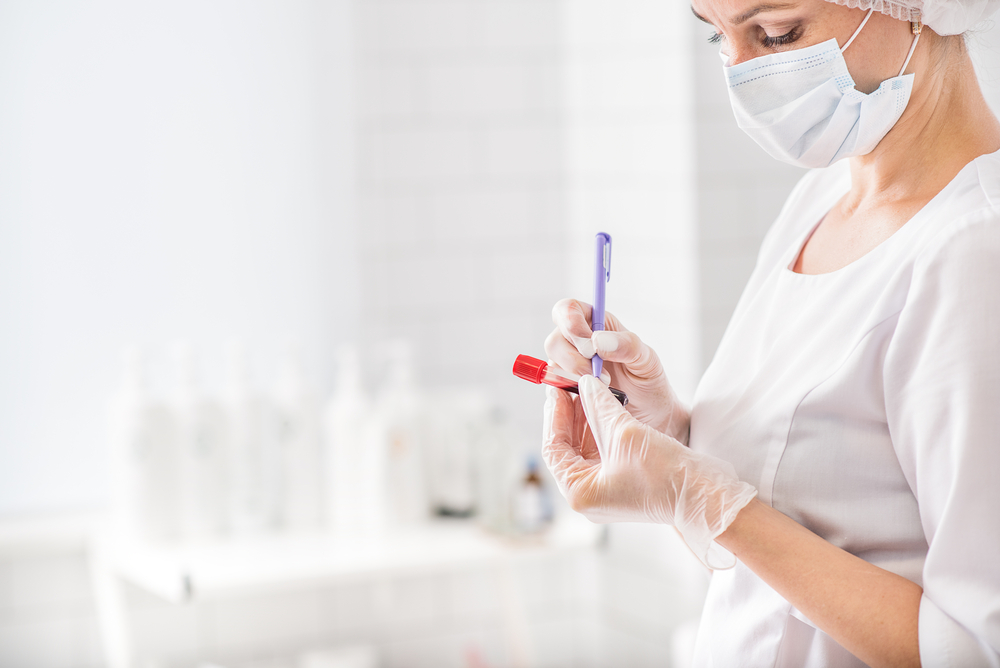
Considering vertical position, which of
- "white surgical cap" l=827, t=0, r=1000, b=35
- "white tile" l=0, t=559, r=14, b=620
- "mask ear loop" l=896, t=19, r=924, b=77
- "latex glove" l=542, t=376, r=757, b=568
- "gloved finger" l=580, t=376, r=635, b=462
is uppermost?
"white surgical cap" l=827, t=0, r=1000, b=35

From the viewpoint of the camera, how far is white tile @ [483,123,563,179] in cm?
204

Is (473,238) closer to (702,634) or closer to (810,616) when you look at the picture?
(702,634)

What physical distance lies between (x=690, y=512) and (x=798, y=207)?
0.40m

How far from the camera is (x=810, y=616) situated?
685 mm

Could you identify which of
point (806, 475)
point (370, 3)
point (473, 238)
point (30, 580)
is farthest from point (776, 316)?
point (30, 580)

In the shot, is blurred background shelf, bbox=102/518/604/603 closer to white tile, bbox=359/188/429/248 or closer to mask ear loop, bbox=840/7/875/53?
white tile, bbox=359/188/429/248

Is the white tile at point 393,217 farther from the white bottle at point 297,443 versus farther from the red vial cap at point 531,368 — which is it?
the red vial cap at point 531,368

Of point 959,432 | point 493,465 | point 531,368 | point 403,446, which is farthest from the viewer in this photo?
point 493,465

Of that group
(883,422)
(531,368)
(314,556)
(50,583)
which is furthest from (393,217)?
(883,422)

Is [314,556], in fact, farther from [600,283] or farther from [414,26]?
[414,26]

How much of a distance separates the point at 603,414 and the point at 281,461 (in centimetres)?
112

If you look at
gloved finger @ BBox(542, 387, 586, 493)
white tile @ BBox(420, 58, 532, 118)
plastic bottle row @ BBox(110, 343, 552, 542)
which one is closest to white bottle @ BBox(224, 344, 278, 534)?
plastic bottle row @ BBox(110, 343, 552, 542)

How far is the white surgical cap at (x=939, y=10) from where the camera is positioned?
0.71 m

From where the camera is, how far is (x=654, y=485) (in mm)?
724
